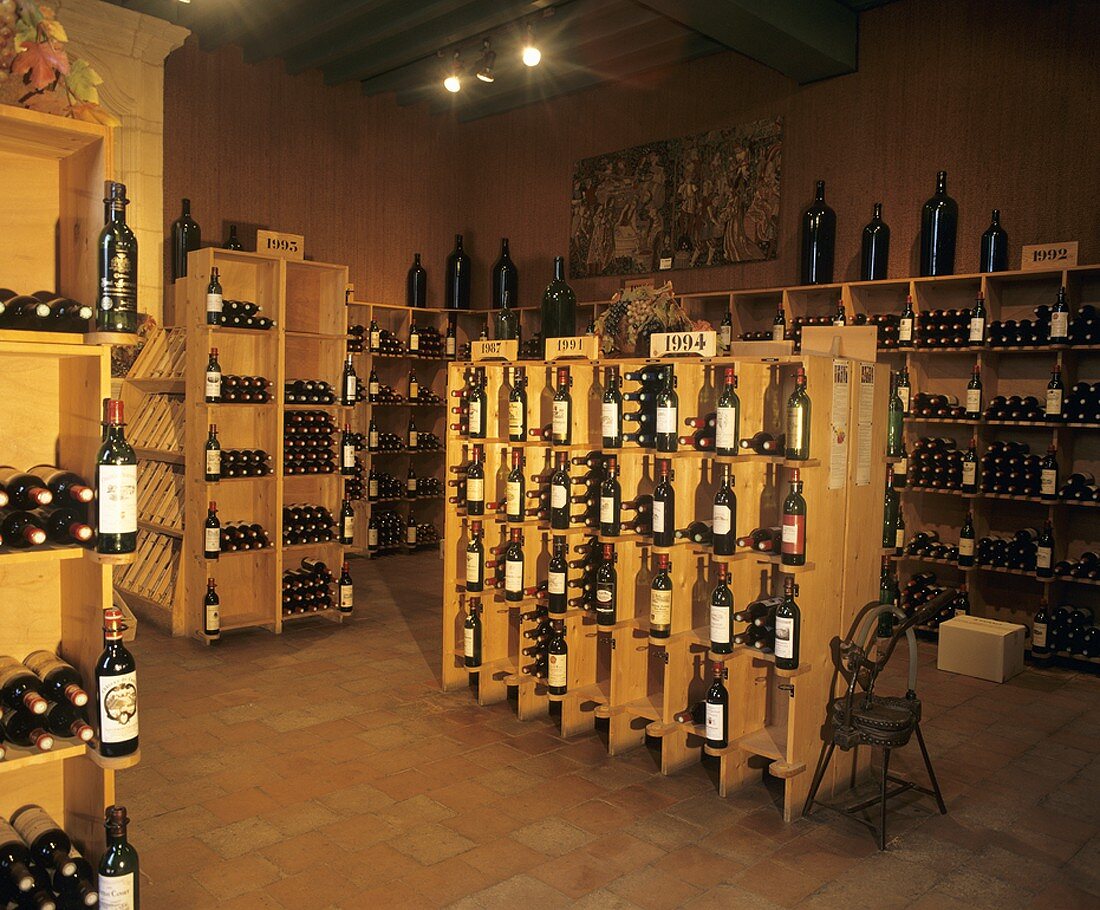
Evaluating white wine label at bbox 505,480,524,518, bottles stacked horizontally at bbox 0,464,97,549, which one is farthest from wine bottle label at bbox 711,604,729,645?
bottles stacked horizontally at bbox 0,464,97,549

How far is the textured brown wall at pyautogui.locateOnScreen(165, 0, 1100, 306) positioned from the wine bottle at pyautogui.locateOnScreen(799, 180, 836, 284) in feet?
0.61

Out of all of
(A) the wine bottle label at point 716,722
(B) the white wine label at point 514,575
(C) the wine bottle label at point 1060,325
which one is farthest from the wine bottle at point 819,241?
(A) the wine bottle label at point 716,722

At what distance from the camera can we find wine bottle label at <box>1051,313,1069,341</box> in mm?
5688

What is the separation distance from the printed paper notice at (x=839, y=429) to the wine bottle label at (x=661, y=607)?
0.83 metres

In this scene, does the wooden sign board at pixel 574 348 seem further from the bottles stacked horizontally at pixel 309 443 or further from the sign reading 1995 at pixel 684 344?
the bottles stacked horizontally at pixel 309 443

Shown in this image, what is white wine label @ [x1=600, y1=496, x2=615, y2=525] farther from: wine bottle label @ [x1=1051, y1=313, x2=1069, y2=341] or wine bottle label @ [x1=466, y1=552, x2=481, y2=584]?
wine bottle label @ [x1=1051, y1=313, x2=1069, y2=341]

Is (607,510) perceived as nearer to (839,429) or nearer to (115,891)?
(839,429)

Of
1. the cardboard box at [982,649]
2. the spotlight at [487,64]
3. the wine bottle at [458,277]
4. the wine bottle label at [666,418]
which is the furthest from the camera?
the wine bottle at [458,277]

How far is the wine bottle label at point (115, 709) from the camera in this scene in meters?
2.14

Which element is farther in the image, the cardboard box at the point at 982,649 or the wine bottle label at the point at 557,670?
the cardboard box at the point at 982,649

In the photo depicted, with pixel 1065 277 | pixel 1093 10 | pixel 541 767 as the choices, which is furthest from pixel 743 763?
pixel 1093 10

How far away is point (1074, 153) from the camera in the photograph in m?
6.04

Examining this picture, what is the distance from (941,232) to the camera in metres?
6.42

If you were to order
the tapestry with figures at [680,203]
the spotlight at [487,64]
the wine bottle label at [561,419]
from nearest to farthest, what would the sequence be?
the wine bottle label at [561,419]
the spotlight at [487,64]
the tapestry with figures at [680,203]
